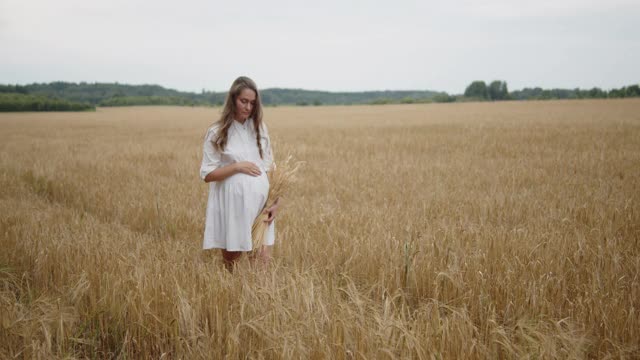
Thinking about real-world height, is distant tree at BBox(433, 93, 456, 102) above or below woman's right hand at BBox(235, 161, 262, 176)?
above

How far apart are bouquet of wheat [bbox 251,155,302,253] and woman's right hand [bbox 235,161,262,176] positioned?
1.07 ft

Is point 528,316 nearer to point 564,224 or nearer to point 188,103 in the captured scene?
point 564,224

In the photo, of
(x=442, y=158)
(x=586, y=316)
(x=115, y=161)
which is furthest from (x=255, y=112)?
(x=115, y=161)

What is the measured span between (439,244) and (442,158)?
768 cm

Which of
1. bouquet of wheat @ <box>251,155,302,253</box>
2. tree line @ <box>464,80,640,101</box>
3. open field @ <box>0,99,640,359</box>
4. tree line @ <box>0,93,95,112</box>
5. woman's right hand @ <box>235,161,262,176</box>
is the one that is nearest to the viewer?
open field @ <box>0,99,640,359</box>

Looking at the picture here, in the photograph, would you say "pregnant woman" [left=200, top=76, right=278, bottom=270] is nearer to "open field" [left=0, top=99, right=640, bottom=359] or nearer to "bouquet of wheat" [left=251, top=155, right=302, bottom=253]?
"bouquet of wheat" [left=251, top=155, right=302, bottom=253]

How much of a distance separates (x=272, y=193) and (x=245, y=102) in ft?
2.73

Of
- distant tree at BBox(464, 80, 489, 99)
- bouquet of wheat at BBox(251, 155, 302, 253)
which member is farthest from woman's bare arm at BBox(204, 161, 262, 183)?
distant tree at BBox(464, 80, 489, 99)

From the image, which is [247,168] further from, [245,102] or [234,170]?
[245,102]

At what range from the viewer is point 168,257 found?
380cm

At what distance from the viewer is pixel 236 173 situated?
3488 millimetres

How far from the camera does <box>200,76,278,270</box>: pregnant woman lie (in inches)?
136

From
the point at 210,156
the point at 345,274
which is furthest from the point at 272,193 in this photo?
the point at 345,274

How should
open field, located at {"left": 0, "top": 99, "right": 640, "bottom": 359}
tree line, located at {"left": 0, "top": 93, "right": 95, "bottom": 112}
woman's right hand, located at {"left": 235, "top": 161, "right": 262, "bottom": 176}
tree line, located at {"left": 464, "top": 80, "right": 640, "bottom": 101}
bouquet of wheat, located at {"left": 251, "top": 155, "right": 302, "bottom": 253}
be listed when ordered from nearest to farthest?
open field, located at {"left": 0, "top": 99, "right": 640, "bottom": 359}, woman's right hand, located at {"left": 235, "top": 161, "right": 262, "bottom": 176}, bouquet of wheat, located at {"left": 251, "top": 155, "right": 302, "bottom": 253}, tree line, located at {"left": 0, "top": 93, "right": 95, "bottom": 112}, tree line, located at {"left": 464, "top": 80, "right": 640, "bottom": 101}
